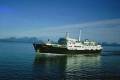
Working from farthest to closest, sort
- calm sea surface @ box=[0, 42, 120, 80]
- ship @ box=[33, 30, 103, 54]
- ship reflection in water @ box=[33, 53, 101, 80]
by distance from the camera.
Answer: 1. ship @ box=[33, 30, 103, 54]
2. ship reflection in water @ box=[33, 53, 101, 80]
3. calm sea surface @ box=[0, 42, 120, 80]

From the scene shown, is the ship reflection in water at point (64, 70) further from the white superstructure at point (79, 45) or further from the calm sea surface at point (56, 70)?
the white superstructure at point (79, 45)

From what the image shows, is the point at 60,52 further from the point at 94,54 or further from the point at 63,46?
the point at 94,54

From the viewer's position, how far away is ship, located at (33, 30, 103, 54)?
9169 cm

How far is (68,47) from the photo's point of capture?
94.4 metres

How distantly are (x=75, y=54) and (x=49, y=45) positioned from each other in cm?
1248

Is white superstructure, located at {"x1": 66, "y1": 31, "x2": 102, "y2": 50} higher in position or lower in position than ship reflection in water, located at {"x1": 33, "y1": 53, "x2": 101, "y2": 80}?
higher

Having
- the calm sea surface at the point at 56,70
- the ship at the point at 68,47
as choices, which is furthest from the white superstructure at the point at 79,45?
the calm sea surface at the point at 56,70

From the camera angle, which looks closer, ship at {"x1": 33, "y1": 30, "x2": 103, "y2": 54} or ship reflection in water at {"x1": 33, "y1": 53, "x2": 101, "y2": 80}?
ship reflection in water at {"x1": 33, "y1": 53, "x2": 101, "y2": 80}

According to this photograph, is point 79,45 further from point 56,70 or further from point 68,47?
point 56,70

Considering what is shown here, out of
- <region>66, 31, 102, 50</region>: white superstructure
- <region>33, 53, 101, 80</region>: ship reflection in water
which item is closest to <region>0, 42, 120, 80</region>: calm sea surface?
<region>33, 53, 101, 80</region>: ship reflection in water

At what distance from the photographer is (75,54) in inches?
3797

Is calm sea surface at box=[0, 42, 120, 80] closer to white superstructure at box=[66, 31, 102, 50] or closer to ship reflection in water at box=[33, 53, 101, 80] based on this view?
ship reflection in water at box=[33, 53, 101, 80]

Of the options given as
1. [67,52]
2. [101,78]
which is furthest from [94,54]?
[101,78]

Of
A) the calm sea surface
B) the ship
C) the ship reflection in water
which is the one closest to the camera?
the calm sea surface
